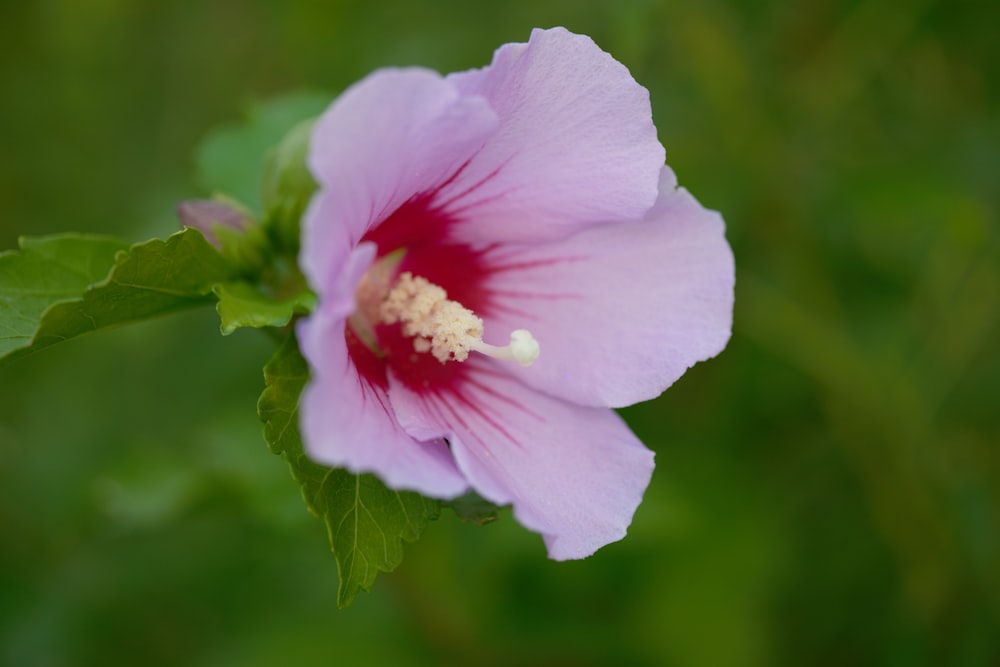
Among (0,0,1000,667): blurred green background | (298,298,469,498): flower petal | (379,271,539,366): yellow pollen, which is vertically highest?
(298,298,469,498): flower petal

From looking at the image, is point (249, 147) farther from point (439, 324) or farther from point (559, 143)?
point (559, 143)

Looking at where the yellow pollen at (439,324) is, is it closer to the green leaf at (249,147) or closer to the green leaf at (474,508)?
the green leaf at (474,508)

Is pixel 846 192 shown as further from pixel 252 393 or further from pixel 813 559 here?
pixel 252 393

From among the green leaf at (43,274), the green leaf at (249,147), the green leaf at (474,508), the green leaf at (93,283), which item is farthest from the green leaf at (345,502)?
the green leaf at (249,147)

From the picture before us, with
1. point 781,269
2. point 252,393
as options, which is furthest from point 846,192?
point 252,393

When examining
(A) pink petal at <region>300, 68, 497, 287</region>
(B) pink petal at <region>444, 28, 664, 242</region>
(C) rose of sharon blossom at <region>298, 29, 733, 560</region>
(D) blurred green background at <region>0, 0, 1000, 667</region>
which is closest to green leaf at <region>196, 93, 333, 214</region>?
(D) blurred green background at <region>0, 0, 1000, 667</region>

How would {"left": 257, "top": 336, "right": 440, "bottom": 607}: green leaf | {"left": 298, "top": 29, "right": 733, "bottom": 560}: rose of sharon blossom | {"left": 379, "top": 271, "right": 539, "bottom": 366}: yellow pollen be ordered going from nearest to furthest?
{"left": 298, "top": 29, "right": 733, "bottom": 560}: rose of sharon blossom < {"left": 257, "top": 336, "right": 440, "bottom": 607}: green leaf < {"left": 379, "top": 271, "right": 539, "bottom": 366}: yellow pollen

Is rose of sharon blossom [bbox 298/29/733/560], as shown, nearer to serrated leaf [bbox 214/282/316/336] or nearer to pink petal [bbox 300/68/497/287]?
pink petal [bbox 300/68/497/287]

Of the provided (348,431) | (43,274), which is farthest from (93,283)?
(348,431)
